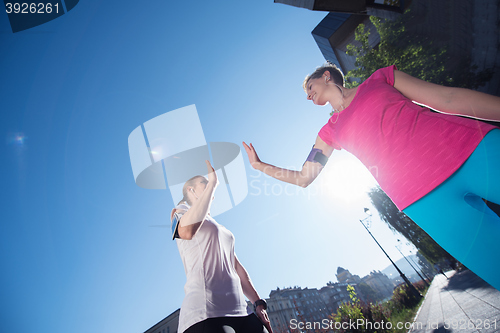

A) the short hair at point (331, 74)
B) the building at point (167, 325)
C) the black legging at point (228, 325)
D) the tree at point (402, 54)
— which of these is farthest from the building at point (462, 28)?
the building at point (167, 325)

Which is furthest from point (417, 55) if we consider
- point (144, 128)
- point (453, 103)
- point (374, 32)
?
point (144, 128)

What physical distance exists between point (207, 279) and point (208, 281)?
17 millimetres

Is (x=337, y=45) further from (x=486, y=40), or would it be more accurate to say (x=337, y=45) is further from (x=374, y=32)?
(x=486, y=40)

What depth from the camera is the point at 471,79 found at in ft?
36.8

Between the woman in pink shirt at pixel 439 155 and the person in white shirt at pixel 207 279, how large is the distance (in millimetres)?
1328

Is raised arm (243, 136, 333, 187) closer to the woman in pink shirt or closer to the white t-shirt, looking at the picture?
the woman in pink shirt

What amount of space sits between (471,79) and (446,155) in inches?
640

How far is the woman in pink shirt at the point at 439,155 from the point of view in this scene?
3.12ft

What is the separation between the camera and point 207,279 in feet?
4.92

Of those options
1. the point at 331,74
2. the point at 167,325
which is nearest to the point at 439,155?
the point at 331,74

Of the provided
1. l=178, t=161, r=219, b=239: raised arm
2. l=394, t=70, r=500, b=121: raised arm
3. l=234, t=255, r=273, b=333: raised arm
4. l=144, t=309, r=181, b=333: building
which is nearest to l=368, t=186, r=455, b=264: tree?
l=234, t=255, r=273, b=333: raised arm

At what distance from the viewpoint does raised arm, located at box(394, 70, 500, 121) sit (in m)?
0.95

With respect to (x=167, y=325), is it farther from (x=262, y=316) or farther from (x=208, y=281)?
(x=208, y=281)

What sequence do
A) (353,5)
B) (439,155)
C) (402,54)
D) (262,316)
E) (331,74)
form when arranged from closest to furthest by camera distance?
(439,155)
(262,316)
(331,74)
(353,5)
(402,54)
